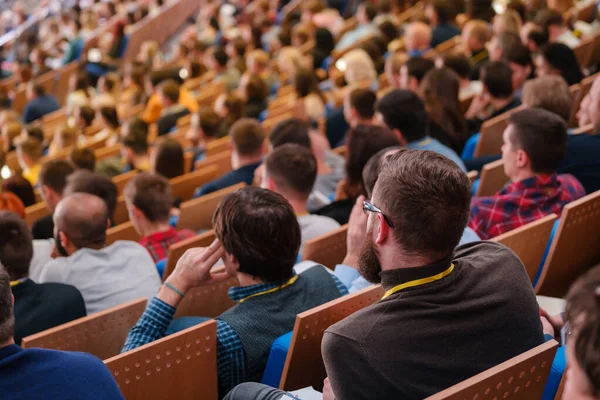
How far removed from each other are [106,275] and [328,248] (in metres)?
0.88

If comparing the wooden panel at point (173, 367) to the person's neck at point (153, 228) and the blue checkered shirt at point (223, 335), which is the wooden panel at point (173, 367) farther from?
the person's neck at point (153, 228)

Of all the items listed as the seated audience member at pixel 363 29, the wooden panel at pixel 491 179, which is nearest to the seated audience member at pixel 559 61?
the wooden panel at pixel 491 179

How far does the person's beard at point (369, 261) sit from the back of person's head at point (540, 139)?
1305mm

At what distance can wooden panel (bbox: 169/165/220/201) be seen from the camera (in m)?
4.67

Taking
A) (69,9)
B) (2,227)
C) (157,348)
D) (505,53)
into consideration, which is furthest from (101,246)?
(69,9)

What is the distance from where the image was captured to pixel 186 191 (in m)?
4.73

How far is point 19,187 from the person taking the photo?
4.45 meters

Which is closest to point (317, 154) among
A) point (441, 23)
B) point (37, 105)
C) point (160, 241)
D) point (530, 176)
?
point (160, 241)

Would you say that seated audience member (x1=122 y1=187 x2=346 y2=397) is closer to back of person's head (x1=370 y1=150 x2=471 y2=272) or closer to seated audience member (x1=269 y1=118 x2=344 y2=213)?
back of person's head (x1=370 y1=150 x2=471 y2=272)

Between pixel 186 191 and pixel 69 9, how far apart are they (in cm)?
1098

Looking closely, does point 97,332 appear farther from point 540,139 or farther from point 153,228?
point 540,139

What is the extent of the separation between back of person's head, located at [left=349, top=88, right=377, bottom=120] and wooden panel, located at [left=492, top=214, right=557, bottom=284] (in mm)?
2228

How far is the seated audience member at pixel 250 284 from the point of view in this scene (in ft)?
7.10

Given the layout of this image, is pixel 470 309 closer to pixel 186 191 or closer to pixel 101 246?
pixel 101 246
